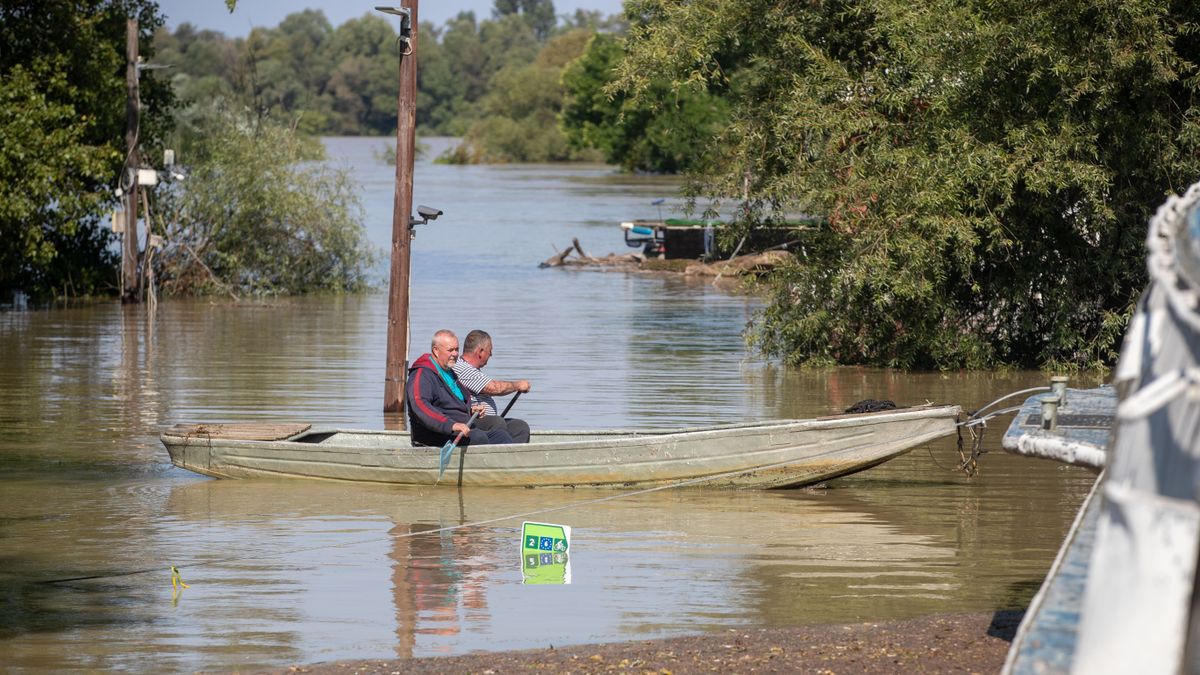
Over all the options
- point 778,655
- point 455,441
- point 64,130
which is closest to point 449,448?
point 455,441

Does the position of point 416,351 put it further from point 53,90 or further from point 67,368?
point 53,90

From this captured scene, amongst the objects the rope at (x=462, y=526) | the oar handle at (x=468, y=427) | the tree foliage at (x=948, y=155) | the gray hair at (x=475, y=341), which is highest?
the tree foliage at (x=948, y=155)

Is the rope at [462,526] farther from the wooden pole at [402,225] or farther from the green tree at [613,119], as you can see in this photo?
the green tree at [613,119]

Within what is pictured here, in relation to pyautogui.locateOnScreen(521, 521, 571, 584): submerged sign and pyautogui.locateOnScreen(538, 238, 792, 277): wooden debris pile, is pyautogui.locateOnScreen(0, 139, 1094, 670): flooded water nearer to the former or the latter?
pyautogui.locateOnScreen(521, 521, 571, 584): submerged sign

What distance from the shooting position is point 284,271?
113ft

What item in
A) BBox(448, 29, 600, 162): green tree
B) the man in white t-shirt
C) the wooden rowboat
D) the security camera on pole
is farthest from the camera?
BBox(448, 29, 600, 162): green tree

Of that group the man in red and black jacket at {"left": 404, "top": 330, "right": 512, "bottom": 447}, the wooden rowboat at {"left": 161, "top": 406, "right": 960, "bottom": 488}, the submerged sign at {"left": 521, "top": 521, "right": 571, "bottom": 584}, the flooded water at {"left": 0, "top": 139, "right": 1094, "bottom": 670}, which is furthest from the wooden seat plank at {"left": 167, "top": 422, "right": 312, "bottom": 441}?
the submerged sign at {"left": 521, "top": 521, "right": 571, "bottom": 584}

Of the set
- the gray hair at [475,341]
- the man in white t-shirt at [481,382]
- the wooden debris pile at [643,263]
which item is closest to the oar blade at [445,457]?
the man in white t-shirt at [481,382]

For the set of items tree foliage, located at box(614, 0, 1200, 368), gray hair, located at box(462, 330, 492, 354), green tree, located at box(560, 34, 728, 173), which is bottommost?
gray hair, located at box(462, 330, 492, 354)

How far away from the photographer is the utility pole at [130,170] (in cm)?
3141

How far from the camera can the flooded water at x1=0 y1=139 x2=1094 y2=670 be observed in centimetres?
Answer: 958

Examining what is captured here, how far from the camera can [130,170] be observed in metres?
31.5

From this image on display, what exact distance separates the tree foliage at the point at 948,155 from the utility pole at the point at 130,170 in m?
13.1

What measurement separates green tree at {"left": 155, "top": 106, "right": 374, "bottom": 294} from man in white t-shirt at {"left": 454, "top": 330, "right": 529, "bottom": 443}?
781 inches
